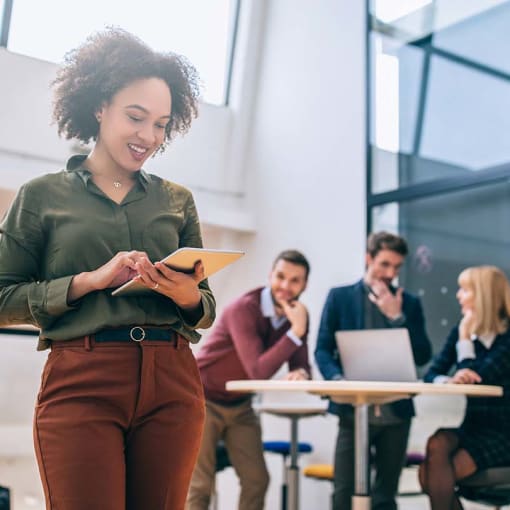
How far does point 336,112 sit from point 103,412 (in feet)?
14.7

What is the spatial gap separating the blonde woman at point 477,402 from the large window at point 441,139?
2.50ft

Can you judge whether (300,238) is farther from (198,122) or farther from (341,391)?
(341,391)

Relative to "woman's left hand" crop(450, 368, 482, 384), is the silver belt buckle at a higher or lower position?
lower

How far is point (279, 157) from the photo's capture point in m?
6.04

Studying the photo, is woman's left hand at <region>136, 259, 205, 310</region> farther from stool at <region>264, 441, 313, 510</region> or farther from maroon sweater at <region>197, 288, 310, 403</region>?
stool at <region>264, 441, 313, 510</region>

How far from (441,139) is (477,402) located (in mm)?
1868

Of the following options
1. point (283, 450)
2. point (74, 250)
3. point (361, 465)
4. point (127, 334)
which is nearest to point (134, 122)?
point (74, 250)

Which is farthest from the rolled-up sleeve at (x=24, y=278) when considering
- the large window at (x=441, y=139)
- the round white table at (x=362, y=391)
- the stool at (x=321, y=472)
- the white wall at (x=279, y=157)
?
the white wall at (x=279, y=157)

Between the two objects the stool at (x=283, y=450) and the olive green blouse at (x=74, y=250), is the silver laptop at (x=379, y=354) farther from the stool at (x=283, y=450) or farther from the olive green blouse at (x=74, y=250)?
the olive green blouse at (x=74, y=250)

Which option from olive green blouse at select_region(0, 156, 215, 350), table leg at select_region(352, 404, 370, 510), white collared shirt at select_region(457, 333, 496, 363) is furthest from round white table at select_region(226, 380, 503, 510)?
olive green blouse at select_region(0, 156, 215, 350)

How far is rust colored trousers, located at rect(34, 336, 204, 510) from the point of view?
4.41 ft

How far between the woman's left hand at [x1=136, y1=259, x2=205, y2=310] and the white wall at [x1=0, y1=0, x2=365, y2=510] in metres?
3.80

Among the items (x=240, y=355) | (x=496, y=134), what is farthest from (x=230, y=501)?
(x=496, y=134)

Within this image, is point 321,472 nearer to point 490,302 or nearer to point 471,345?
point 471,345
